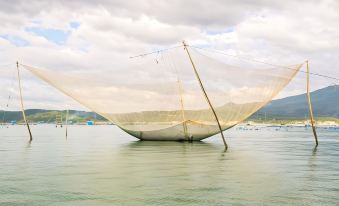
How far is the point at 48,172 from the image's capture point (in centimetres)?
2248

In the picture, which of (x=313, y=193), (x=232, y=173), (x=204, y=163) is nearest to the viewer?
(x=313, y=193)

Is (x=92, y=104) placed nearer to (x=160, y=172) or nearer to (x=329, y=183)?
(x=160, y=172)

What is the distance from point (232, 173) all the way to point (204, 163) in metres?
5.13

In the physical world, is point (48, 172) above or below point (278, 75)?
below

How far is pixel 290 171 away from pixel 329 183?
15.0 feet

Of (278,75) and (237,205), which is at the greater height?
(278,75)

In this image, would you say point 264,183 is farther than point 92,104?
No

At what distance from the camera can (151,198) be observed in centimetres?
1527

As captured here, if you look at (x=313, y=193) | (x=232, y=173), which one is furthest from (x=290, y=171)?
(x=313, y=193)

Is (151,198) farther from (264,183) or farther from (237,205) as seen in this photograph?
(264,183)

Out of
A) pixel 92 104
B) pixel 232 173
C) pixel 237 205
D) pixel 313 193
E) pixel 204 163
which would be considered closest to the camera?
pixel 237 205

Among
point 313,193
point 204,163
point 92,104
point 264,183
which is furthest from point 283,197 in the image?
point 92,104

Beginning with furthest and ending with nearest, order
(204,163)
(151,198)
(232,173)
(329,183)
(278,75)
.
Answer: (278,75)
(204,163)
(232,173)
(329,183)
(151,198)

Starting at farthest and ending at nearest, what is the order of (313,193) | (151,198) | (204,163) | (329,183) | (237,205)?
(204,163) → (329,183) → (313,193) → (151,198) → (237,205)
